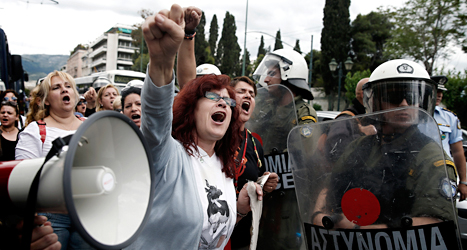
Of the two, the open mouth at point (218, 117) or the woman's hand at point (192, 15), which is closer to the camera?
the woman's hand at point (192, 15)

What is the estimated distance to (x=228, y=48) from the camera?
5028 centimetres

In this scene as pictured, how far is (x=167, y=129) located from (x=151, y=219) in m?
0.45

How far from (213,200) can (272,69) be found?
81.8 inches

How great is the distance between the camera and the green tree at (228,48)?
161 ft

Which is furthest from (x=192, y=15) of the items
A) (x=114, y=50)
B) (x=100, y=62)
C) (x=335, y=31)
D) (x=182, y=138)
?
(x=100, y=62)

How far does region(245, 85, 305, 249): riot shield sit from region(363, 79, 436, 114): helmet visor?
0.78 metres

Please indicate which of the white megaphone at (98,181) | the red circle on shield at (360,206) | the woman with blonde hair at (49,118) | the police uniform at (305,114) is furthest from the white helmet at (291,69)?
the white megaphone at (98,181)

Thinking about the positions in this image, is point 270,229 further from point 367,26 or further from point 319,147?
point 367,26

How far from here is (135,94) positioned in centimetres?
303

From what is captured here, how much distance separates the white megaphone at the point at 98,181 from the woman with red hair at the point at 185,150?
11 cm

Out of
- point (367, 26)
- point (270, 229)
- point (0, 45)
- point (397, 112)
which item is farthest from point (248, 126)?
point (367, 26)

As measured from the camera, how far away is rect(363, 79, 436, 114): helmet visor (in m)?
2.15

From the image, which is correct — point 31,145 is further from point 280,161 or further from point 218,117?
point 280,161

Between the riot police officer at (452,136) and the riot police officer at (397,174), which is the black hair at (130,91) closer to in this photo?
the riot police officer at (397,174)
